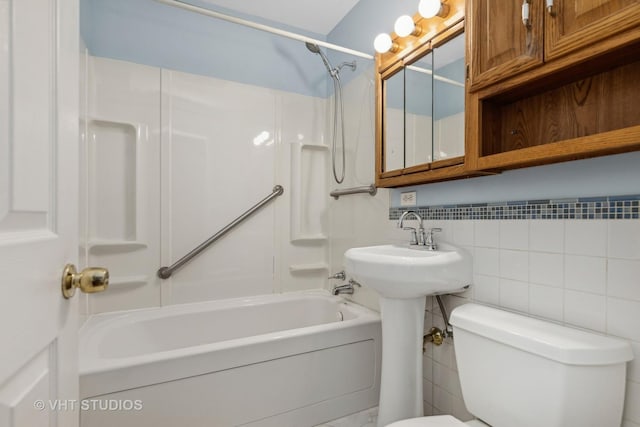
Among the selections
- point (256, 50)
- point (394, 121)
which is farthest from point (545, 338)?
point (256, 50)

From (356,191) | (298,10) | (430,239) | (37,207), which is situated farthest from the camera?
(298,10)

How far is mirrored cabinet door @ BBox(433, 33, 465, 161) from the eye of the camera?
4.13ft

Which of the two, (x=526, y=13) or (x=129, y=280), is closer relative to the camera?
(x=526, y=13)

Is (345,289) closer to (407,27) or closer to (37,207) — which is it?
(407,27)

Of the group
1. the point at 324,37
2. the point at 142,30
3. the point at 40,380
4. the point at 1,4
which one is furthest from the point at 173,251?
the point at 324,37

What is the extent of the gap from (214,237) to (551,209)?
175 centimetres

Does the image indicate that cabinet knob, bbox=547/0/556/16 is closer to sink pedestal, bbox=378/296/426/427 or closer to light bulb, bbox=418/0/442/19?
light bulb, bbox=418/0/442/19

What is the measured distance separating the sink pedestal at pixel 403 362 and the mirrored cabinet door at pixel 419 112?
26.7 inches

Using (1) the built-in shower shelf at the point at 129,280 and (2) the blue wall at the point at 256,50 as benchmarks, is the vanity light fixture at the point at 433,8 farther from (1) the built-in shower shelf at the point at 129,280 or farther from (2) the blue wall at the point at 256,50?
(1) the built-in shower shelf at the point at 129,280

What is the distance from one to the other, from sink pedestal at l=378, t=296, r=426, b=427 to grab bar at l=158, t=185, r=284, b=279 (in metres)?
1.16

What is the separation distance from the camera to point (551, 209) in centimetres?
102

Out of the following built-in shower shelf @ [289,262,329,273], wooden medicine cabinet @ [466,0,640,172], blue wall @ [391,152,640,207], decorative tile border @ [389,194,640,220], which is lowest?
built-in shower shelf @ [289,262,329,273]

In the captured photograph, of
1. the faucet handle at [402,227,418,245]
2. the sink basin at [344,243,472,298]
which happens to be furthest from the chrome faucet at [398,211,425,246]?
the sink basin at [344,243,472,298]

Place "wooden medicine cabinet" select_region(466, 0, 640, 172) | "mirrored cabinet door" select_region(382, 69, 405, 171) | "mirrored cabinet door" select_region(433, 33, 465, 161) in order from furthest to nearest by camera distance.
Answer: "mirrored cabinet door" select_region(382, 69, 405, 171)
"mirrored cabinet door" select_region(433, 33, 465, 161)
"wooden medicine cabinet" select_region(466, 0, 640, 172)
